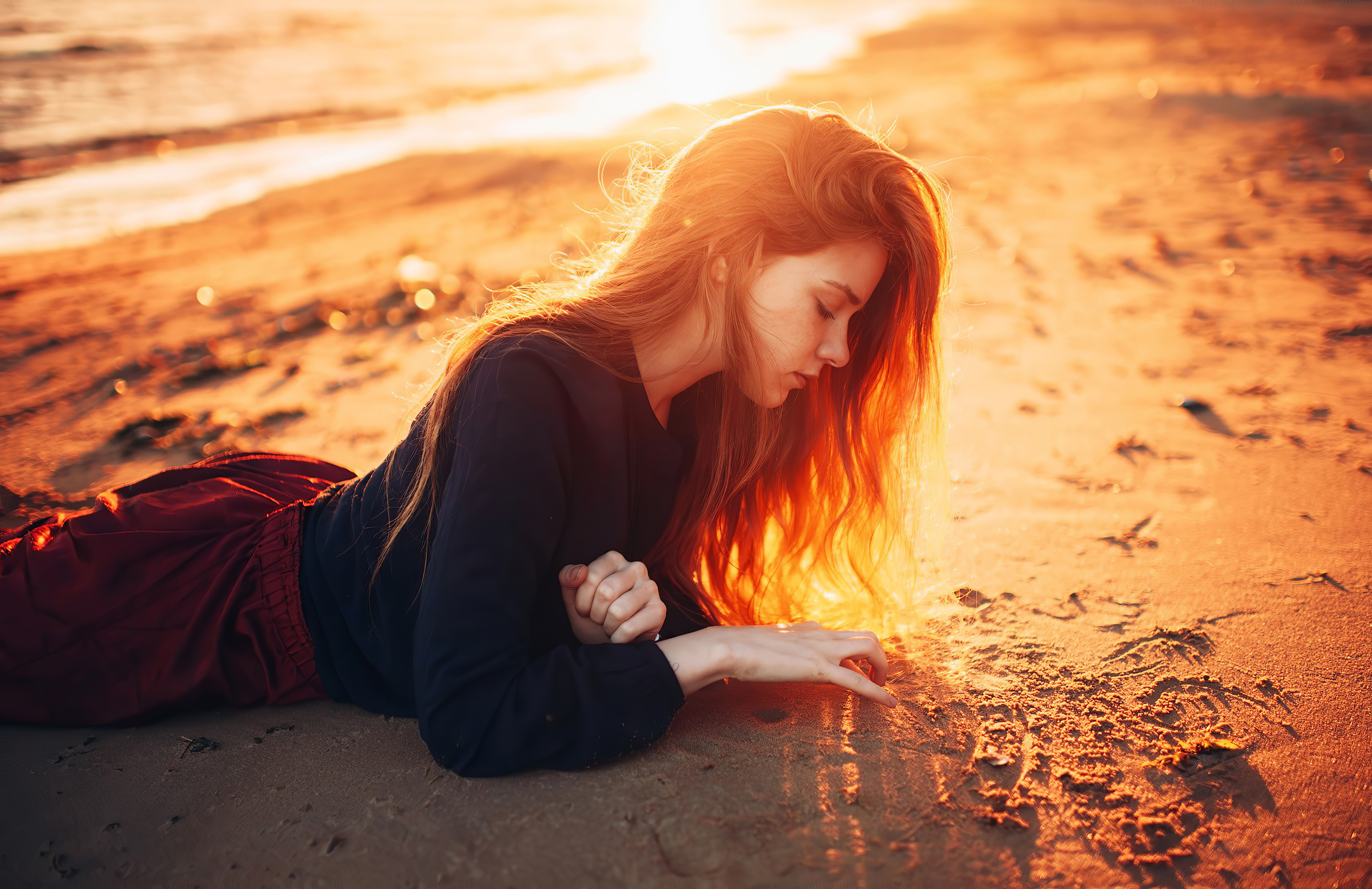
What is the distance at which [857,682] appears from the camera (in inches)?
75.0

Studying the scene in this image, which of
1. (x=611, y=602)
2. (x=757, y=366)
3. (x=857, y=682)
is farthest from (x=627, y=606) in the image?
(x=757, y=366)

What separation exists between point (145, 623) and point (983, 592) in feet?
7.77

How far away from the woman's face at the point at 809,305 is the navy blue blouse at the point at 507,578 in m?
0.33

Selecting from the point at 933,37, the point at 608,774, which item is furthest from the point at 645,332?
the point at 933,37

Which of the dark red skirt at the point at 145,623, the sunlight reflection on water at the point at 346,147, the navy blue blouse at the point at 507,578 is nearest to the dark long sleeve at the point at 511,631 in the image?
the navy blue blouse at the point at 507,578

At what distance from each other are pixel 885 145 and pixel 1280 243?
516cm

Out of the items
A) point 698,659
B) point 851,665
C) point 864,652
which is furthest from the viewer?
point 851,665

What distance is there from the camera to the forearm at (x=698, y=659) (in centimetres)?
181

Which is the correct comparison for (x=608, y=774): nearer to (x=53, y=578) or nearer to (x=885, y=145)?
(x=53, y=578)

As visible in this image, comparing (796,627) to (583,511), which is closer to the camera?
(583,511)

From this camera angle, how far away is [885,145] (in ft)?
6.93

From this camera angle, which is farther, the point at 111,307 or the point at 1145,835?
the point at 111,307

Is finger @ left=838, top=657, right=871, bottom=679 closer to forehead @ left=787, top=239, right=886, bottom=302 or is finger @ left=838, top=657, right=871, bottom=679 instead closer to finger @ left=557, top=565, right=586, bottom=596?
finger @ left=557, top=565, right=586, bottom=596

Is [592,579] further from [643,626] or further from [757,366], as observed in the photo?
[757,366]
